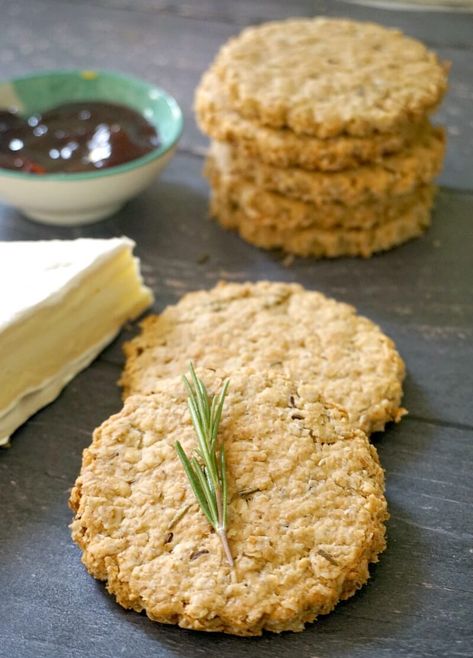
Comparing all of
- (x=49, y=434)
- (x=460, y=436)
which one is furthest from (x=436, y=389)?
(x=49, y=434)

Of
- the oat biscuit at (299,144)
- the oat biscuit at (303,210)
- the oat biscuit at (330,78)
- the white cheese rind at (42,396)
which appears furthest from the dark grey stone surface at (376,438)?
the oat biscuit at (330,78)

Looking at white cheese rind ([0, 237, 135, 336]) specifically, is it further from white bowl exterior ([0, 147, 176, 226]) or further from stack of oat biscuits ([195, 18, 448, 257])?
stack of oat biscuits ([195, 18, 448, 257])

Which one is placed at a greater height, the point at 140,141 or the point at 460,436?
the point at 140,141

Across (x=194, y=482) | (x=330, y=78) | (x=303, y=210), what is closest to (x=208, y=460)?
(x=194, y=482)

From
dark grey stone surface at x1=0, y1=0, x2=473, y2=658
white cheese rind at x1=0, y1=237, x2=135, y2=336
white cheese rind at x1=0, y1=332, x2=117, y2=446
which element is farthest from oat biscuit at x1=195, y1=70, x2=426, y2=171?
white cheese rind at x1=0, y1=332, x2=117, y2=446

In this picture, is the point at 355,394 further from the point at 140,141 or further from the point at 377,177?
the point at 140,141

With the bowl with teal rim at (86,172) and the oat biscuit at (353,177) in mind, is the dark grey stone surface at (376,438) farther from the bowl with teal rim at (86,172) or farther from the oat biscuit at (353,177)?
the oat biscuit at (353,177)

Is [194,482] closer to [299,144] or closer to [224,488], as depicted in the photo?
[224,488]
